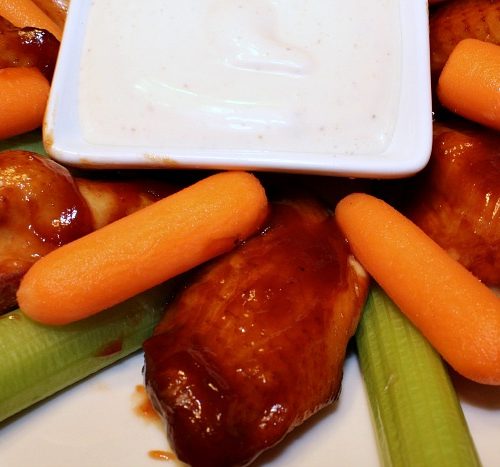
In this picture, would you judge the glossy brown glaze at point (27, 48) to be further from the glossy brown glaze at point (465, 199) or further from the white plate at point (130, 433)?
the glossy brown glaze at point (465, 199)

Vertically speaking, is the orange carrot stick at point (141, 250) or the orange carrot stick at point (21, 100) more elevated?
the orange carrot stick at point (21, 100)

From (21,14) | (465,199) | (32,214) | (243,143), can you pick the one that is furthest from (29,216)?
(465,199)

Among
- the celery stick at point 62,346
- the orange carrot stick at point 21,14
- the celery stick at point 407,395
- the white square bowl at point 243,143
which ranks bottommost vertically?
the celery stick at point 407,395

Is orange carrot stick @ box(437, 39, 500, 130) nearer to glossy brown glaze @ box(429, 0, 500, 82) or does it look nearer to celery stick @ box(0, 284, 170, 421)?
glossy brown glaze @ box(429, 0, 500, 82)

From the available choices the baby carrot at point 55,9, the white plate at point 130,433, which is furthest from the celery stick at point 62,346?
the baby carrot at point 55,9

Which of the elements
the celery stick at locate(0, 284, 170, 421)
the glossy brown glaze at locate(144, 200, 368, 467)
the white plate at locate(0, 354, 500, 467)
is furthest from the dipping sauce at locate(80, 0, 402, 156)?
the white plate at locate(0, 354, 500, 467)

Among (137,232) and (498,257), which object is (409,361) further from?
(137,232)

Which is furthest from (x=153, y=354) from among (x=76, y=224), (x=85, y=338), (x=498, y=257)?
(x=498, y=257)
